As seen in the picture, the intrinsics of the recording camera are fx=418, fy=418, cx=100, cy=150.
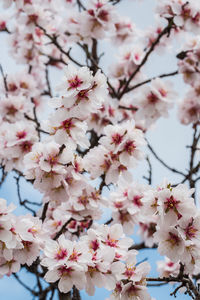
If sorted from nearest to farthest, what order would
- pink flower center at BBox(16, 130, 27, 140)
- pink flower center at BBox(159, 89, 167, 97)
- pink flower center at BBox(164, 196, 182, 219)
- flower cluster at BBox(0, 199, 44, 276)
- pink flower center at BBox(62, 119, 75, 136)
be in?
pink flower center at BBox(164, 196, 182, 219), flower cluster at BBox(0, 199, 44, 276), pink flower center at BBox(62, 119, 75, 136), pink flower center at BBox(16, 130, 27, 140), pink flower center at BBox(159, 89, 167, 97)

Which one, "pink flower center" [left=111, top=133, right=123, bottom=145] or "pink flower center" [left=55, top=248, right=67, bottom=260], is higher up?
"pink flower center" [left=111, top=133, right=123, bottom=145]

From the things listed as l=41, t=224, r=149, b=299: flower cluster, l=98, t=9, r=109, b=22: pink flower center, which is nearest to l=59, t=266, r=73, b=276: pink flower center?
l=41, t=224, r=149, b=299: flower cluster

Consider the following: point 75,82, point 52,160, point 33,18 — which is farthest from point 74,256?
point 33,18

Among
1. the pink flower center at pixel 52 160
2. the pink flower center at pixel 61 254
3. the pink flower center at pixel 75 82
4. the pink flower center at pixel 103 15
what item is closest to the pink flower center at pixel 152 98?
the pink flower center at pixel 103 15

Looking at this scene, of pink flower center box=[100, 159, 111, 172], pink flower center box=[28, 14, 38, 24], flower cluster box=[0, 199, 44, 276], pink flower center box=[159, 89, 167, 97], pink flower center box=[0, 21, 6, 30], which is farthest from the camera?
pink flower center box=[0, 21, 6, 30]

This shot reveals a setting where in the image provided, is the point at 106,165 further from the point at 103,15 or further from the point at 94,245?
the point at 103,15

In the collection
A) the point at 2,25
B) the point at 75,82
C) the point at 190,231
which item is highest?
the point at 2,25

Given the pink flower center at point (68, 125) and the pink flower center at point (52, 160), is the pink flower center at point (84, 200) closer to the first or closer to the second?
the pink flower center at point (52, 160)

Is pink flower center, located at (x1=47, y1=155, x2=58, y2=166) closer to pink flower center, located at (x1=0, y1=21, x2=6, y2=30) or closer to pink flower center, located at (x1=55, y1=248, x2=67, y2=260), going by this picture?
pink flower center, located at (x1=55, y1=248, x2=67, y2=260)

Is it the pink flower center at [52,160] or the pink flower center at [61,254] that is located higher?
the pink flower center at [52,160]

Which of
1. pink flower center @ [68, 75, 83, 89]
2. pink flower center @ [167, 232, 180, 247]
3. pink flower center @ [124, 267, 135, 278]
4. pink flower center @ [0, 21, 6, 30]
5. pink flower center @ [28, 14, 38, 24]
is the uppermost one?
pink flower center @ [0, 21, 6, 30]

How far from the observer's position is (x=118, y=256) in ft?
8.09

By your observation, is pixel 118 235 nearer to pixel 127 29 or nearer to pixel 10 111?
pixel 10 111

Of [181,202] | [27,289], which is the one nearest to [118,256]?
[181,202]
